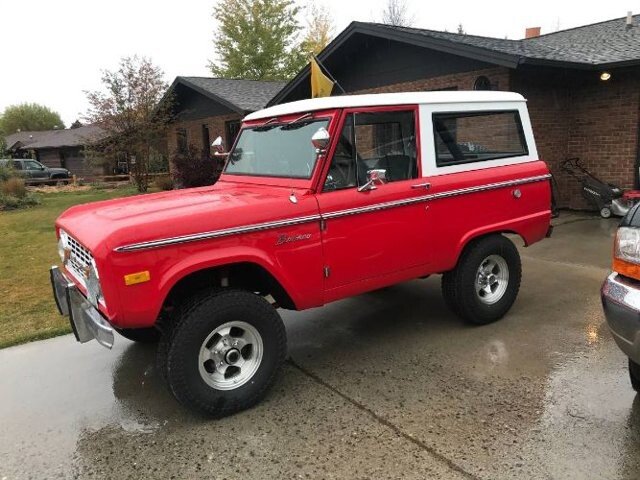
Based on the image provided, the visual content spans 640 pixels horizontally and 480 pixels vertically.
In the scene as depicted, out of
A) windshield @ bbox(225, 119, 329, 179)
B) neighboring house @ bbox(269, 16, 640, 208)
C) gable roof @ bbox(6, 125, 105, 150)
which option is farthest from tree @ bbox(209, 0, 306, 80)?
windshield @ bbox(225, 119, 329, 179)

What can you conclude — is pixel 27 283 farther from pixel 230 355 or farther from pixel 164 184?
pixel 164 184

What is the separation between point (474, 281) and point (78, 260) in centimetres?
319

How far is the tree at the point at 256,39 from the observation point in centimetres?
3541

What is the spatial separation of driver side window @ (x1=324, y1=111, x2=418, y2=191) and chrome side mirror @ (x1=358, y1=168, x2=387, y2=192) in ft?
0.25

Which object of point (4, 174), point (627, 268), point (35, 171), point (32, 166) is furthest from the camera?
point (32, 166)

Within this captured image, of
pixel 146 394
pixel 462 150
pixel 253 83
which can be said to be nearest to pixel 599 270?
pixel 462 150

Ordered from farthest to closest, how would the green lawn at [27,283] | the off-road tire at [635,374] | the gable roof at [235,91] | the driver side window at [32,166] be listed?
the driver side window at [32,166] → the gable roof at [235,91] → the green lawn at [27,283] → the off-road tire at [635,374]

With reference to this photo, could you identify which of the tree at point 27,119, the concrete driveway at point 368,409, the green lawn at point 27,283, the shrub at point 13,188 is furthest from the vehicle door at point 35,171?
the tree at point 27,119

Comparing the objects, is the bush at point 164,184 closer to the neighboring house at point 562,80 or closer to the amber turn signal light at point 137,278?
the neighboring house at point 562,80

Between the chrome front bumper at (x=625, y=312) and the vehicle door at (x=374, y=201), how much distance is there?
4.95ft

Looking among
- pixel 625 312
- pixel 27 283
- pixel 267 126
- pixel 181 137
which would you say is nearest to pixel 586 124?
pixel 267 126

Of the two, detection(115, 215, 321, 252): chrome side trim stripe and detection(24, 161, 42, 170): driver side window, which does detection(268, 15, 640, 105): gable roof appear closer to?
detection(115, 215, 321, 252): chrome side trim stripe

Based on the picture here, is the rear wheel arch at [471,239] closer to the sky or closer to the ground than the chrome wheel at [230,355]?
closer to the sky

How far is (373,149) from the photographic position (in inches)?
159
